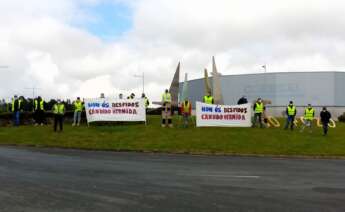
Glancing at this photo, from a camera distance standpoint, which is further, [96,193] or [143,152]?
[143,152]

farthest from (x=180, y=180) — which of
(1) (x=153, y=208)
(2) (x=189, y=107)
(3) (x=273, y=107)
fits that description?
(3) (x=273, y=107)

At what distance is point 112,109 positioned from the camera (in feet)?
94.8

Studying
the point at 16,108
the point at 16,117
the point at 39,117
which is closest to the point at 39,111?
the point at 39,117

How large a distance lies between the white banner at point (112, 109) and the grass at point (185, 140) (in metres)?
0.84

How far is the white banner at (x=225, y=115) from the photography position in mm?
27703

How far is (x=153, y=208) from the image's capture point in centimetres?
795

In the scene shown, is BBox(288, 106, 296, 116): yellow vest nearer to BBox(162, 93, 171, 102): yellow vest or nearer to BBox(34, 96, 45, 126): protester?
BBox(162, 93, 171, 102): yellow vest

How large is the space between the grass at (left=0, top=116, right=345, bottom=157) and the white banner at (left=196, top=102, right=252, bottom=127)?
1.73ft

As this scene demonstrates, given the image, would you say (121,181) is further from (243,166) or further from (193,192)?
(243,166)

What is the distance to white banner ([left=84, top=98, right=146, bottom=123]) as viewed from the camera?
28.9 metres

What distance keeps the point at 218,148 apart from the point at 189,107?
19.9 feet

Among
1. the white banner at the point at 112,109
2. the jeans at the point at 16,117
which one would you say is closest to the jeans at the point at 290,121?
the white banner at the point at 112,109

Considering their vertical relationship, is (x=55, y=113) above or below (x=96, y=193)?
above

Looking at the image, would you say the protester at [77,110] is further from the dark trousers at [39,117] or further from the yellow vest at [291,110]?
the yellow vest at [291,110]
